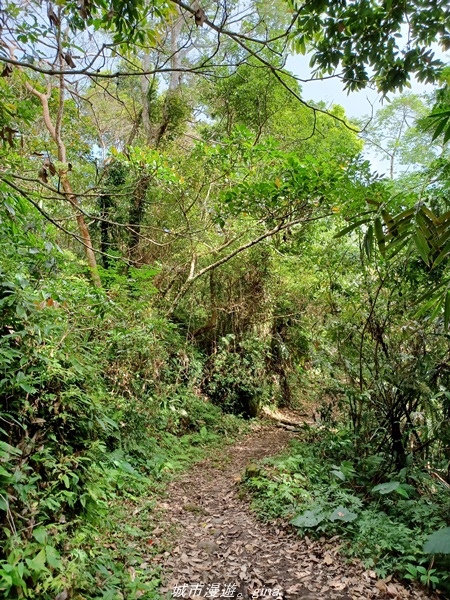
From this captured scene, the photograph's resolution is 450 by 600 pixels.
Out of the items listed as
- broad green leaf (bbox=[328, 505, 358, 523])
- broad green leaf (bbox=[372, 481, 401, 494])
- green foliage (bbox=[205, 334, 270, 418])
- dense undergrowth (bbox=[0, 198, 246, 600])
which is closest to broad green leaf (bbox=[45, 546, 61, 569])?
dense undergrowth (bbox=[0, 198, 246, 600])

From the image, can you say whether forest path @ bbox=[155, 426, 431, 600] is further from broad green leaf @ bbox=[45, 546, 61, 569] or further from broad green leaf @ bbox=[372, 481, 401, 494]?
broad green leaf @ bbox=[45, 546, 61, 569]

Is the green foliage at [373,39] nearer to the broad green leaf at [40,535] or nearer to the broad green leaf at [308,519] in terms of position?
the broad green leaf at [40,535]

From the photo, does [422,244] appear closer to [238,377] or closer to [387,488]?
[387,488]

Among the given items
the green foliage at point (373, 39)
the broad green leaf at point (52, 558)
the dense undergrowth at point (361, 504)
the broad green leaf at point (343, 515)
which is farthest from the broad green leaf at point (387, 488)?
the green foliage at point (373, 39)

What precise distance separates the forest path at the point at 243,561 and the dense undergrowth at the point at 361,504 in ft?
0.46

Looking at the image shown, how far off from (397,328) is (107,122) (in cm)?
1035

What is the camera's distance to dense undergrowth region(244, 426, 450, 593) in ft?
8.98

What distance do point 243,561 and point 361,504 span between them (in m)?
1.31

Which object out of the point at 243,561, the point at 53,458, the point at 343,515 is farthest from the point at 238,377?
the point at 53,458

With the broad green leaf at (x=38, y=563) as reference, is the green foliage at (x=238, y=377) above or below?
above

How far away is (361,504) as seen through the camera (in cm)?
349

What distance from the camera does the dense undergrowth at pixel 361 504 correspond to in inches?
108

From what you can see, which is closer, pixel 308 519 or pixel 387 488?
pixel 308 519

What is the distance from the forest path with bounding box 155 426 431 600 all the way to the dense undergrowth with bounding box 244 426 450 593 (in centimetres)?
14
